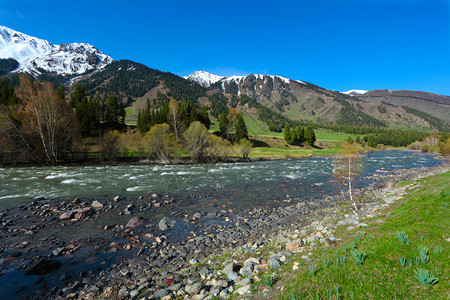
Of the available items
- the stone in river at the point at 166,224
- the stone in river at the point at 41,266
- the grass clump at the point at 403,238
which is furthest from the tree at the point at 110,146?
the grass clump at the point at 403,238

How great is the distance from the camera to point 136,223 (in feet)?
41.7

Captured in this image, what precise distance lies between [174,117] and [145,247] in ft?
195

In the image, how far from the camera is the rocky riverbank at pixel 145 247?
706cm

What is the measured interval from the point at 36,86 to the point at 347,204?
183 ft

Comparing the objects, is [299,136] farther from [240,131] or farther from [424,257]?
[424,257]

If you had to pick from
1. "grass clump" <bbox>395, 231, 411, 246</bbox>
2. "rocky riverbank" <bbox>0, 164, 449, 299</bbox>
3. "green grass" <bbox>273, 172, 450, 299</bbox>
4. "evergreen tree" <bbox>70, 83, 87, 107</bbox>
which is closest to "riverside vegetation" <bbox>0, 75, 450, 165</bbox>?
"evergreen tree" <bbox>70, 83, 87, 107</bbox>

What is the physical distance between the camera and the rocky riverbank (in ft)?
23.2

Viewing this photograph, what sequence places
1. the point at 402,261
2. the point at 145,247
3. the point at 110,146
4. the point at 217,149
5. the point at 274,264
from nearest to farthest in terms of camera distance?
the point at 402,261 → the point at 274,264 → the point at 145,247 → the point at 110,146 → the point at 217,149

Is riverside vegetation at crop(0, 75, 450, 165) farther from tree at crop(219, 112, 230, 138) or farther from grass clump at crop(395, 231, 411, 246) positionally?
grass clump at crop(395, 231, 411, 246)

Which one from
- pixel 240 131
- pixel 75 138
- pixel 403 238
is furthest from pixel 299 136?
pixel 403 238

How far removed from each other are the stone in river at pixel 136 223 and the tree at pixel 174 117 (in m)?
53.9

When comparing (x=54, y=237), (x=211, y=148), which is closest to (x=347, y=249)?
(x=54, y=237)

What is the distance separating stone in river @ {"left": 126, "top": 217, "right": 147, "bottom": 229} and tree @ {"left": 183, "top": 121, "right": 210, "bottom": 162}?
35791mm

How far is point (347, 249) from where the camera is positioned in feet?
21.8
